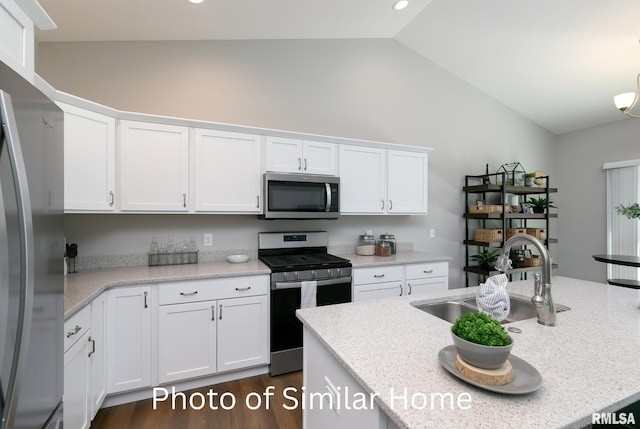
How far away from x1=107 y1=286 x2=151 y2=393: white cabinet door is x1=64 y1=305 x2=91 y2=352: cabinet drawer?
0.88ft

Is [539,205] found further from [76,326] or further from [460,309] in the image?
[76,326]

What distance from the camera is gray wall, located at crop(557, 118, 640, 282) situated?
13.1 feet

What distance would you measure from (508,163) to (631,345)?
3.85m

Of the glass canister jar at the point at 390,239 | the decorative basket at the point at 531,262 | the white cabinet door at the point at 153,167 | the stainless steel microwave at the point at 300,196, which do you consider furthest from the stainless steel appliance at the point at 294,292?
the decorative basket at the point at 531,262

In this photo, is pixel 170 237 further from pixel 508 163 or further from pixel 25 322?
pixel 508 163

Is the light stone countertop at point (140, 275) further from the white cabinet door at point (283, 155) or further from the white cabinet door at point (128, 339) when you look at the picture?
the white cabinet door at point (283, 155)

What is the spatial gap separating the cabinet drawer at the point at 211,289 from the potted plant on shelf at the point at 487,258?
9.41 feet

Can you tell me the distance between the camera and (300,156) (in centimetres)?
283

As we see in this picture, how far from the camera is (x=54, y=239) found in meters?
1.04

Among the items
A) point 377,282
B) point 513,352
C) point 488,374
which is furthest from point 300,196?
point 488,374

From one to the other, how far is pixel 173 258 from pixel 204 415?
125 centimetres

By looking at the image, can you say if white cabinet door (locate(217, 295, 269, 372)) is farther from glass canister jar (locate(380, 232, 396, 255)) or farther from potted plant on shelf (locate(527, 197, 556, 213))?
potted plant on shelf (locate(527, 197, 556, 213))

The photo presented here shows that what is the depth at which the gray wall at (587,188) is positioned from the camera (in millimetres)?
4008

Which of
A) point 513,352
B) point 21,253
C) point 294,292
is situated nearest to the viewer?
point 21,253
